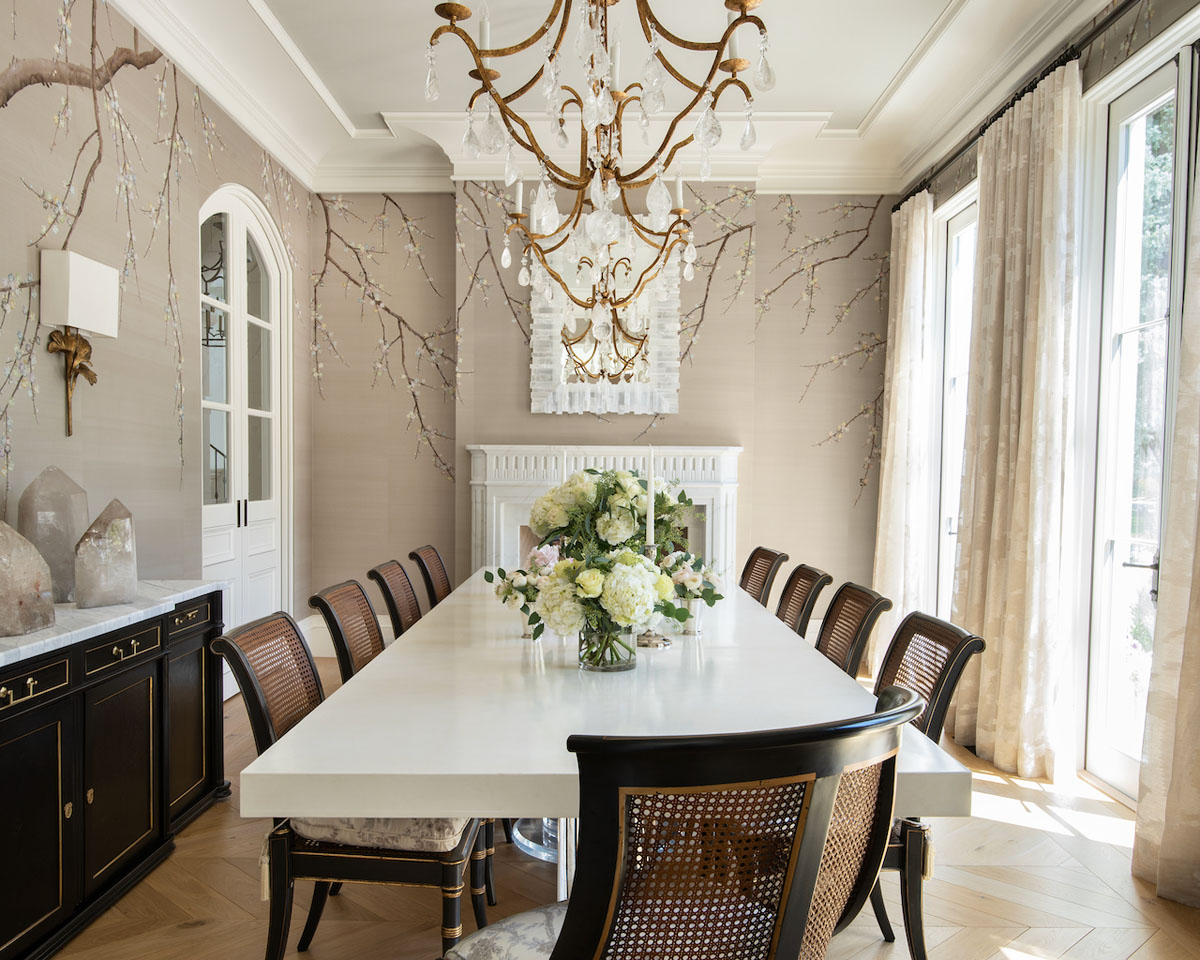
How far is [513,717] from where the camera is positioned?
1.51 metres

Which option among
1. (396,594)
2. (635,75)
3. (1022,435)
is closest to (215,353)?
(396,594)

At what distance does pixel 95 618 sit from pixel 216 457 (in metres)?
1.87

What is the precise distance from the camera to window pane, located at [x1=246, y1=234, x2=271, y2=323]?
14.2 ft

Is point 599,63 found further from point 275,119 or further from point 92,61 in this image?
point 275,119

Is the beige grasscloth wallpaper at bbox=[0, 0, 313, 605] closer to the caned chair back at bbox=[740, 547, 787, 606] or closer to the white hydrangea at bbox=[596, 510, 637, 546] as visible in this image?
the white hydrangea at bbox=[596, 510, 637, 546]

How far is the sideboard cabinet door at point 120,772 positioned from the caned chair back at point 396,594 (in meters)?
0.71

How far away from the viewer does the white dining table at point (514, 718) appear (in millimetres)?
1237

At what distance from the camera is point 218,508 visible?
3.93m

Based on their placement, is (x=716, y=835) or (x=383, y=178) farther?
(x=383, y=178)

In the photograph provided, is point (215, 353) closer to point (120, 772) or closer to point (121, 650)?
point (121, 650)

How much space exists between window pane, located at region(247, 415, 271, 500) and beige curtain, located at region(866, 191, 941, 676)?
358 centimetres

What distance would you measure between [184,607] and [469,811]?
1865 millimetres

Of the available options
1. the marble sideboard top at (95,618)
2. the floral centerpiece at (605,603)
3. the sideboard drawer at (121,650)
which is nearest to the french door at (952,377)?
the floral centerpiece at (605,603)

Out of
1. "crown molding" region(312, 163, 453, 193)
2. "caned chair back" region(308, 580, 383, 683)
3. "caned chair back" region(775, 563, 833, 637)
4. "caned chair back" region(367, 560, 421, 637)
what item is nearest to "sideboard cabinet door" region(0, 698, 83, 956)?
"caned chair back" region(308, 580, 383, 683)
